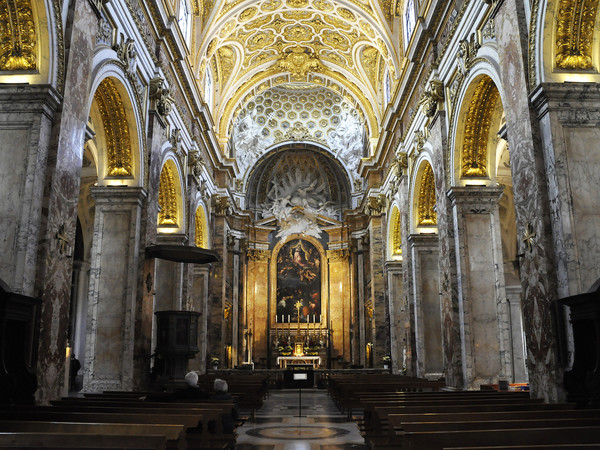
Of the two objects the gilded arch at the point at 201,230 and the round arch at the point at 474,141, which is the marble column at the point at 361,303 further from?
the round arch at the point at 474,141

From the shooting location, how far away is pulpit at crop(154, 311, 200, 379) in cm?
1295

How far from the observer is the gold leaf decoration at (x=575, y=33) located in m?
8.31

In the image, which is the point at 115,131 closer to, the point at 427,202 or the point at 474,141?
the point at 474,141

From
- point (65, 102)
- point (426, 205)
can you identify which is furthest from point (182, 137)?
point (65, 102)

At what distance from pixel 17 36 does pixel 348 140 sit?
22.9 meters

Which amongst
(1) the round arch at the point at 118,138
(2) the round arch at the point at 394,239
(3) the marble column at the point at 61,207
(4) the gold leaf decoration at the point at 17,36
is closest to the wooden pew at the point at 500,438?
(3) the marble column at the point at 61,207

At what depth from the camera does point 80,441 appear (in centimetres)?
404

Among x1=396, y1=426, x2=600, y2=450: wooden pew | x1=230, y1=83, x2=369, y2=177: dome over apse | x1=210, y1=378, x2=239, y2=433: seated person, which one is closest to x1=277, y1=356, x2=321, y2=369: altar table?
x1=230, y1=83, x2=369, y2=177: dome over apse

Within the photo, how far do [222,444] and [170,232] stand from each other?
1120cm

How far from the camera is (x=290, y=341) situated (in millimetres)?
29328

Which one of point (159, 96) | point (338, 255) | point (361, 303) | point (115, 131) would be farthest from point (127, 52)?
point (338, 255)

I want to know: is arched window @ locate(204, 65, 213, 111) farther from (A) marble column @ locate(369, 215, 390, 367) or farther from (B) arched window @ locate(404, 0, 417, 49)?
(A) marble column @ locate(369, 215, 390, 367)

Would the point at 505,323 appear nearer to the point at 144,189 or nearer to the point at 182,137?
the point at 144,189

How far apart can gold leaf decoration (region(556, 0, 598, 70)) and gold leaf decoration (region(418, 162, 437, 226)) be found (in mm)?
8605
